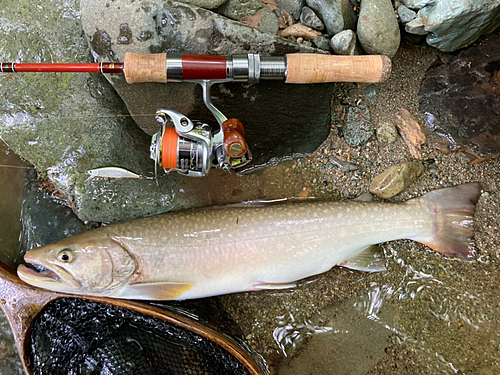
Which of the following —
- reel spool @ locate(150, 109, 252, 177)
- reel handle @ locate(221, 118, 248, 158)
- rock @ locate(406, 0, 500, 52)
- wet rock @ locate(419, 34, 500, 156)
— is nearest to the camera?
reel handle @ locate(221, 118, 248, 158)

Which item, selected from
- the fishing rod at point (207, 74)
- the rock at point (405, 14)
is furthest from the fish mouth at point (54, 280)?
the rock at point (405, 14)

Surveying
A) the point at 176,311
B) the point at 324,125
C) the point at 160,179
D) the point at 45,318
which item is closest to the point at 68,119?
the point at 160,179

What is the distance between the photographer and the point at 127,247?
7.18 ft

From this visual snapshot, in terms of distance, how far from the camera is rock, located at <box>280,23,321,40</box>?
2.45 meters

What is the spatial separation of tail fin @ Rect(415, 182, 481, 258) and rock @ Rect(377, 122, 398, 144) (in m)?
0.47

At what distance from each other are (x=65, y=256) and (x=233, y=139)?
1224 mm

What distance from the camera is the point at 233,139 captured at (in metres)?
1.98

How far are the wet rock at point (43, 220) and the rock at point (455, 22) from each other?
2.77 metres

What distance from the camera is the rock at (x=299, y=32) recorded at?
245 centimetres

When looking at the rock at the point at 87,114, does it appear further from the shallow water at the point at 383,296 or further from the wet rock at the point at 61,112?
the shallow water at the point at 383,296

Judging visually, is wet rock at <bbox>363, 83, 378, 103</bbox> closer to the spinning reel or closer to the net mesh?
the spinning reel

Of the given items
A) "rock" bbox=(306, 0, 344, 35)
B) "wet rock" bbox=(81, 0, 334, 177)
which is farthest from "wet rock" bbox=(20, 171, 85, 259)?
"rock" bbox=(306, 0, 344, 35)

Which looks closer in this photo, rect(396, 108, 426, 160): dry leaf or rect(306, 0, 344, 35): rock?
rect(306, 0, 344, 35): rock

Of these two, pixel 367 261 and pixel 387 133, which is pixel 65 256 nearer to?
pixel 367 261
